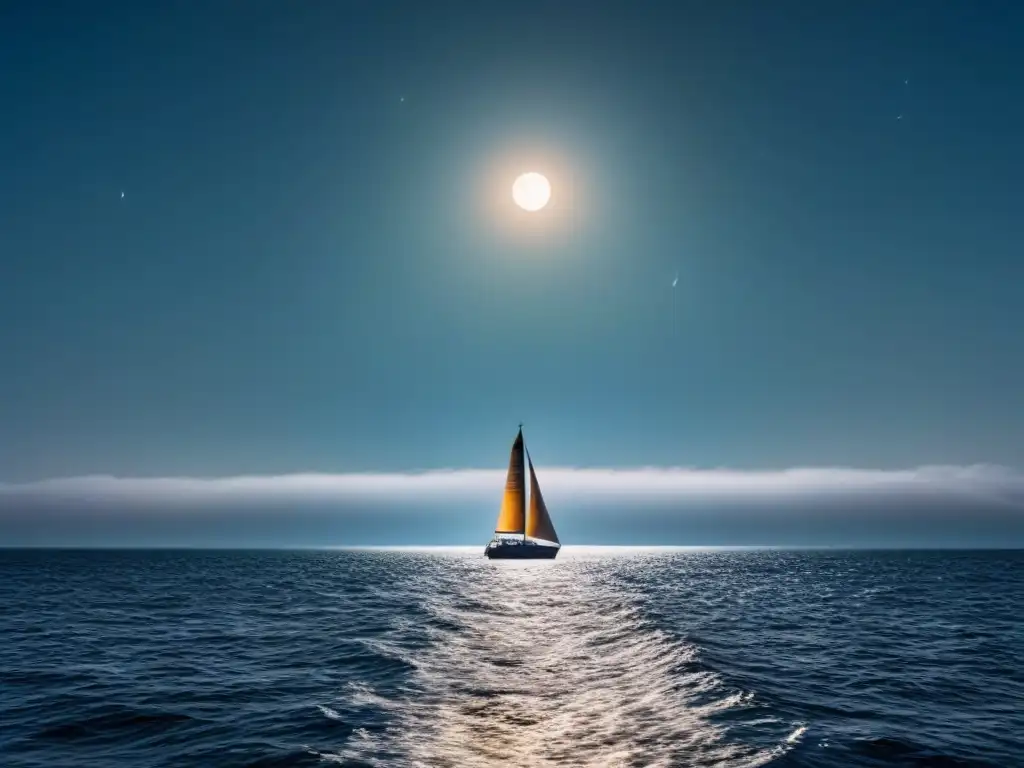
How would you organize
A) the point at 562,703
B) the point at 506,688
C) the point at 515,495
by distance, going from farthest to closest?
1. the point at 515,495
2. the point at 506,688
3. the point at 562,703

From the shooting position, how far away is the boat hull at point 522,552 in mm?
109062

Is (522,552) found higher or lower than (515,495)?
lower

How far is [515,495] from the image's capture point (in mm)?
110625

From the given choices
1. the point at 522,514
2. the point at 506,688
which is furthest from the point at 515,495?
the point at 506,688

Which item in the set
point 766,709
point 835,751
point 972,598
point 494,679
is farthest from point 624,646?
point 972,598

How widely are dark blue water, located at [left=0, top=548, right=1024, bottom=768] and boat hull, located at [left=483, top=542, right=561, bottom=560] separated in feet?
228

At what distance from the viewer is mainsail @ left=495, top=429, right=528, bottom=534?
110 metres

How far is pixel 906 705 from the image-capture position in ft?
59.8

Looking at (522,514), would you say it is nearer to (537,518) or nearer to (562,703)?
(537,518)

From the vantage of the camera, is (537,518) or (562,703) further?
(537,518)

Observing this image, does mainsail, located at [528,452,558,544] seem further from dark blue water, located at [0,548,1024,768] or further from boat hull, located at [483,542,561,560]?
dark blue water, located at [0,548,1024,768]

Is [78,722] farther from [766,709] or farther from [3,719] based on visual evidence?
[766,709]

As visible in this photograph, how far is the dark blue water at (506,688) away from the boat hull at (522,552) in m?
69.4

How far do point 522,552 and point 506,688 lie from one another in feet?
308
